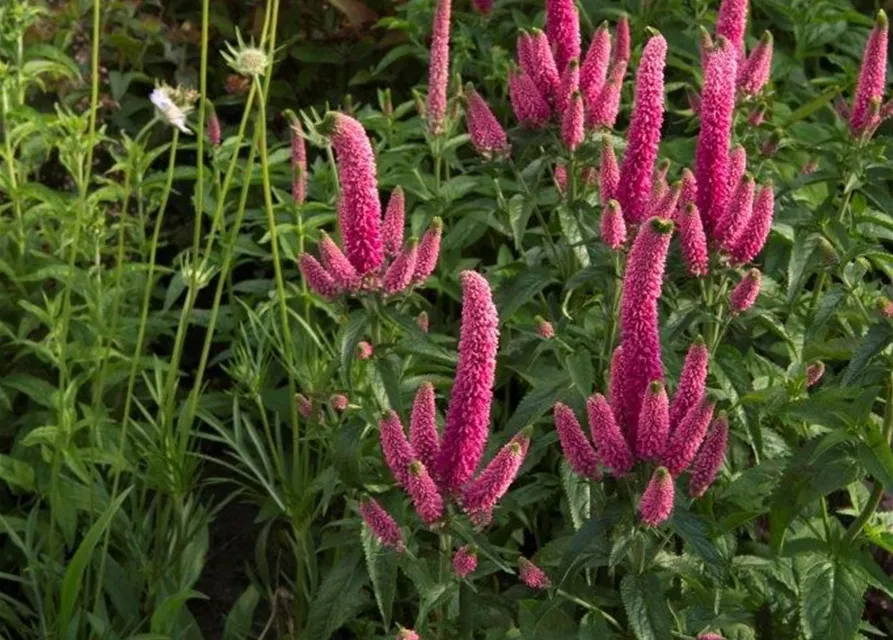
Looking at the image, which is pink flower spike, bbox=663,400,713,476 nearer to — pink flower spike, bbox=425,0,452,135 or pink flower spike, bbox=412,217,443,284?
pink flower spike, bbox=412,217,443,284

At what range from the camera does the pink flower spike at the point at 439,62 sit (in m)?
3.56

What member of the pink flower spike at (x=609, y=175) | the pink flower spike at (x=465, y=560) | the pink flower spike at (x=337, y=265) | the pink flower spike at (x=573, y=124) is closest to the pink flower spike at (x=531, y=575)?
the pink flower spike at (x=465, y=560)

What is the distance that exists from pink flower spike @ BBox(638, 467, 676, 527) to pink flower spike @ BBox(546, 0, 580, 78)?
3.63 feet

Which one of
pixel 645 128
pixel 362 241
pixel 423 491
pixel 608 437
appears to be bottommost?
pixel 423 491

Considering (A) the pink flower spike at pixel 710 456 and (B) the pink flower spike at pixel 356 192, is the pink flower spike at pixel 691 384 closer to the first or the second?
(A) the pink flower spike at pixel 710 456

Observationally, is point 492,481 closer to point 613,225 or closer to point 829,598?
point 613,225

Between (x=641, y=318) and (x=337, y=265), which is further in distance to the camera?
(x=337, y=265)

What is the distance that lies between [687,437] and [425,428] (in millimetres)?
417

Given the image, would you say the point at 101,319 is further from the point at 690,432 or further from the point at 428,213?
the point at 690,432

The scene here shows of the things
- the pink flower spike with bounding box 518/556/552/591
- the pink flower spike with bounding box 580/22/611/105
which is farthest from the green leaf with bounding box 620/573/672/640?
the pink flower spike with bounding box 580/22/611/105

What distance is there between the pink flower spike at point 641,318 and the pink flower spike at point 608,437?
4 centimetres

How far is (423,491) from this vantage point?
2475mm

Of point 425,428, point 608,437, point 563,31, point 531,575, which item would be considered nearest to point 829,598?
point 531,575

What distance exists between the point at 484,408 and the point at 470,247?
2.25m
